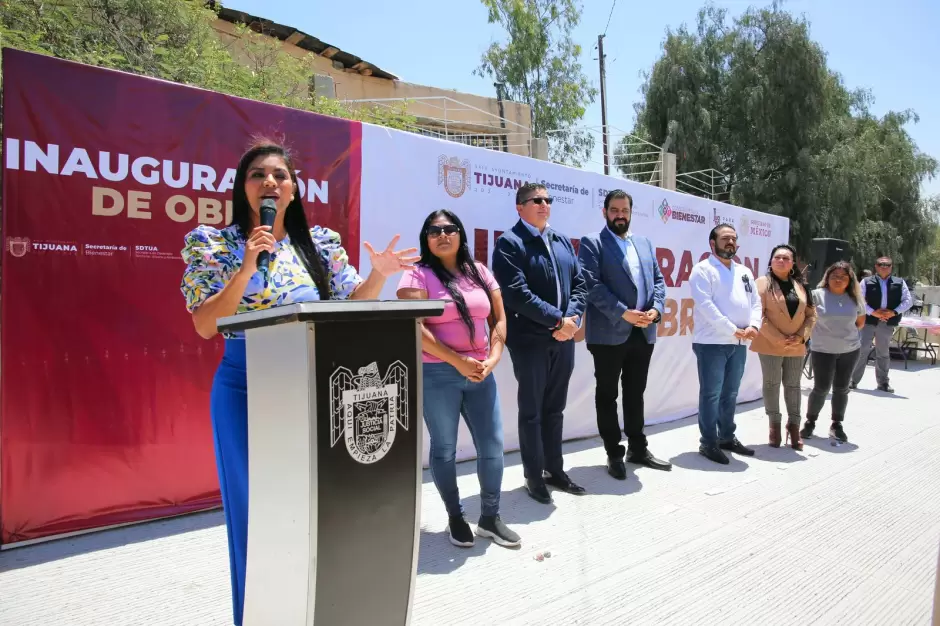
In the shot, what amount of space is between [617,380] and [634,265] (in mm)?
905

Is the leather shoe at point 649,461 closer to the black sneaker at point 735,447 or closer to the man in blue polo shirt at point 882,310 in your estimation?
the black sneaker at point 735,447

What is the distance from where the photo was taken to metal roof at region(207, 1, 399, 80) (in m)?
13.4

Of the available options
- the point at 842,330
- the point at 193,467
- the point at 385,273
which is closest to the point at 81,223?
the point at 193,467

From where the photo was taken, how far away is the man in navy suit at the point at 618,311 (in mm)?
4715

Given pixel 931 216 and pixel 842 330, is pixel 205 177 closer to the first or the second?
pixel 842 330

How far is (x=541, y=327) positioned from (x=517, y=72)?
24.2 meters

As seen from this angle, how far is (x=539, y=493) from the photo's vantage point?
163 inches

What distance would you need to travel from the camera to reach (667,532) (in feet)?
12.2

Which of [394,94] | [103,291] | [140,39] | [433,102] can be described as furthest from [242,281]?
[394,94]

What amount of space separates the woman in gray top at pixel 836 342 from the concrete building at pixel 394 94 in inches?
358

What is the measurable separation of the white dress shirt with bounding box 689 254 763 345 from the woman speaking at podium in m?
3.77

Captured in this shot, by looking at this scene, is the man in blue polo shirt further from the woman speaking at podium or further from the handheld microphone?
the handheld microphone

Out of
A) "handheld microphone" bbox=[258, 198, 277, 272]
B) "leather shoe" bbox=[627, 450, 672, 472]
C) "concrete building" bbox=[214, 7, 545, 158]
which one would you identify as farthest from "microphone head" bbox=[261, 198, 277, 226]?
"concrete building" bbox=[214, 7, 545, 158]

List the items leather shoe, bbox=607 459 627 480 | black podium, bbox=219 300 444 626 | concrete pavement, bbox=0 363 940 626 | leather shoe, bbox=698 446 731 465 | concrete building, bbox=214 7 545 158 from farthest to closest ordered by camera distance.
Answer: concrete building, bbox=214 7 545 158, leather shoe, bbox=698 446 731 465, leather shoe, bbox=607 459 627 480, concrete pavement, bbox=0 363 940 626, black podium, bbox=219 300 444 626
